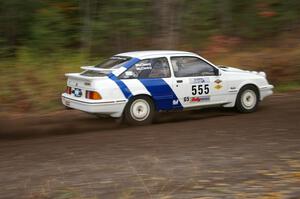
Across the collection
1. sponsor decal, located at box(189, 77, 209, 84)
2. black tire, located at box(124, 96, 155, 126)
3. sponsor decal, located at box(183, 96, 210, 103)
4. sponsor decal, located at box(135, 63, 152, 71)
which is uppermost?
sponsor decal, located at box(135, 63, 152, 71)

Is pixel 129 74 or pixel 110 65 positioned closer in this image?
pixel 129 74

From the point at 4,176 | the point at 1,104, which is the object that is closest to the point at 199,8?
the point at 1,104

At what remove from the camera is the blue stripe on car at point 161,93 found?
1148cm

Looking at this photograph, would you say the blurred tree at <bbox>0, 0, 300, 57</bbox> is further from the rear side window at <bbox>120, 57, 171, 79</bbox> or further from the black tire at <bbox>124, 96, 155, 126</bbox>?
the black tire at <bbox>124, 96, 155, 126</bbox>

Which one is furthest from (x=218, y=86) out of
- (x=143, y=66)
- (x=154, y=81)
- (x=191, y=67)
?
(x=143, y=66)

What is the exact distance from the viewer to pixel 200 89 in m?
12.1

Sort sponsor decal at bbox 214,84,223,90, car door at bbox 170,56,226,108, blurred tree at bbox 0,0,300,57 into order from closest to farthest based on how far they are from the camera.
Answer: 1. car door at bbox 170,56,226,108
2. sponsor decal at bbox 214,84,223,90
3. blurred tree at bbox 0,0,300,57

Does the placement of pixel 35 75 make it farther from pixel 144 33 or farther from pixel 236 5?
pixel 236 5

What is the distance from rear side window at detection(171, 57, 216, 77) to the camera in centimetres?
1191

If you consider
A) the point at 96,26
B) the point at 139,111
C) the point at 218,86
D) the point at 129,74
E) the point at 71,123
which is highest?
the point at 96,26

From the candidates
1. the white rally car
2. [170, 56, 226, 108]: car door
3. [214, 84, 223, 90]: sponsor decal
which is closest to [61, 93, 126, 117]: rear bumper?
the white rally car

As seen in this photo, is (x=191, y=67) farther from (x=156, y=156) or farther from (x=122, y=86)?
(x=156, y=156)

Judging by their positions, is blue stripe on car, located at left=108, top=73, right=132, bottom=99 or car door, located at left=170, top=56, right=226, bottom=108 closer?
blue stripe on car, located at left=108, top=73, right=132, bottom=99

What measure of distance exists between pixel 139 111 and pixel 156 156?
3071 mm
